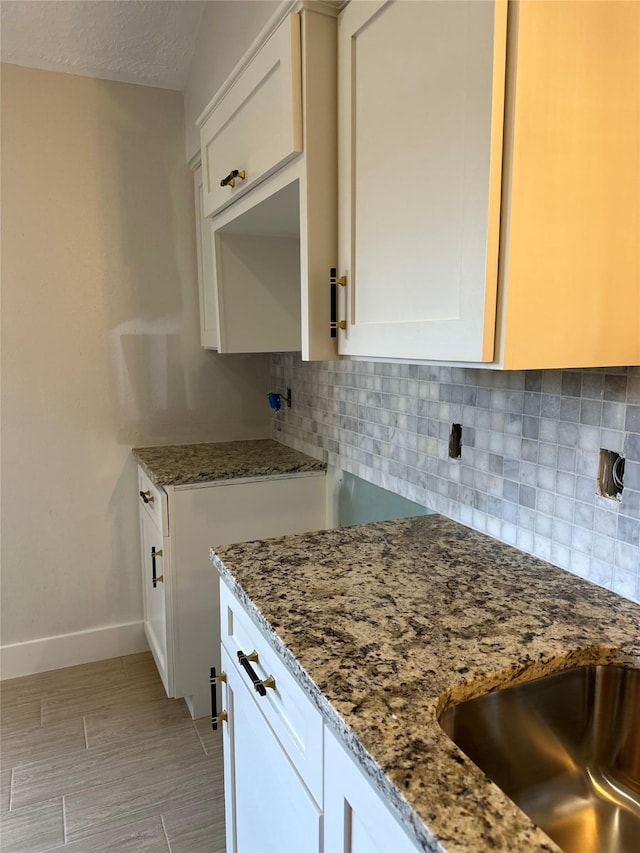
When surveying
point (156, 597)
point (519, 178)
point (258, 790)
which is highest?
point (519, 178)

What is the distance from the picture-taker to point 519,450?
122 cm

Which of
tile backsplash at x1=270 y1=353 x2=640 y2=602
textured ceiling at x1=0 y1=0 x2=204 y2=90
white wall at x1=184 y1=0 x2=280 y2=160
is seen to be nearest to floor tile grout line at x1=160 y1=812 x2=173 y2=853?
tile backsplash at x1=270 y1=353 x2=640 y2=602

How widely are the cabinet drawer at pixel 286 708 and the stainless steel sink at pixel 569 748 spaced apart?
202mm

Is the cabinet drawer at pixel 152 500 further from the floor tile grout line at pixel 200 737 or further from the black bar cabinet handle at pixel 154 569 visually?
the floor tile grout line at pixel 200 737

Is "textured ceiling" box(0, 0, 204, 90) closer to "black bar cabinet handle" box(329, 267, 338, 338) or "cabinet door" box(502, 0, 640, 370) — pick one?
"black bar cabinet handle" box(329, 267, 338, 338)

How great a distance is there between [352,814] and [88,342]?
214 cm

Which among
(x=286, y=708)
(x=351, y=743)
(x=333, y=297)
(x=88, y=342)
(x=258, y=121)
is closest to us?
(x=351, y=743)

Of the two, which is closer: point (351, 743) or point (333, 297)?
point (351, 743)

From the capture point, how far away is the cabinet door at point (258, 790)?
92cm

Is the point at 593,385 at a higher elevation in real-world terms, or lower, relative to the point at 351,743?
higher

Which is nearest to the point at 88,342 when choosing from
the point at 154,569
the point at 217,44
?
the point at 154,569

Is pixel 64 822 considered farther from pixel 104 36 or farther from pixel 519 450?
pixel 104 36

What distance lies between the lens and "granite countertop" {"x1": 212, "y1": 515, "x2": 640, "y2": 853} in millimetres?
592

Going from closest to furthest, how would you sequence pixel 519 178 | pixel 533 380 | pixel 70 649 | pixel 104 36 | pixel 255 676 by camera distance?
pixel 519 178
pixel 255 676
pixel 533 380
pixel 104 36
pixel 70 649
